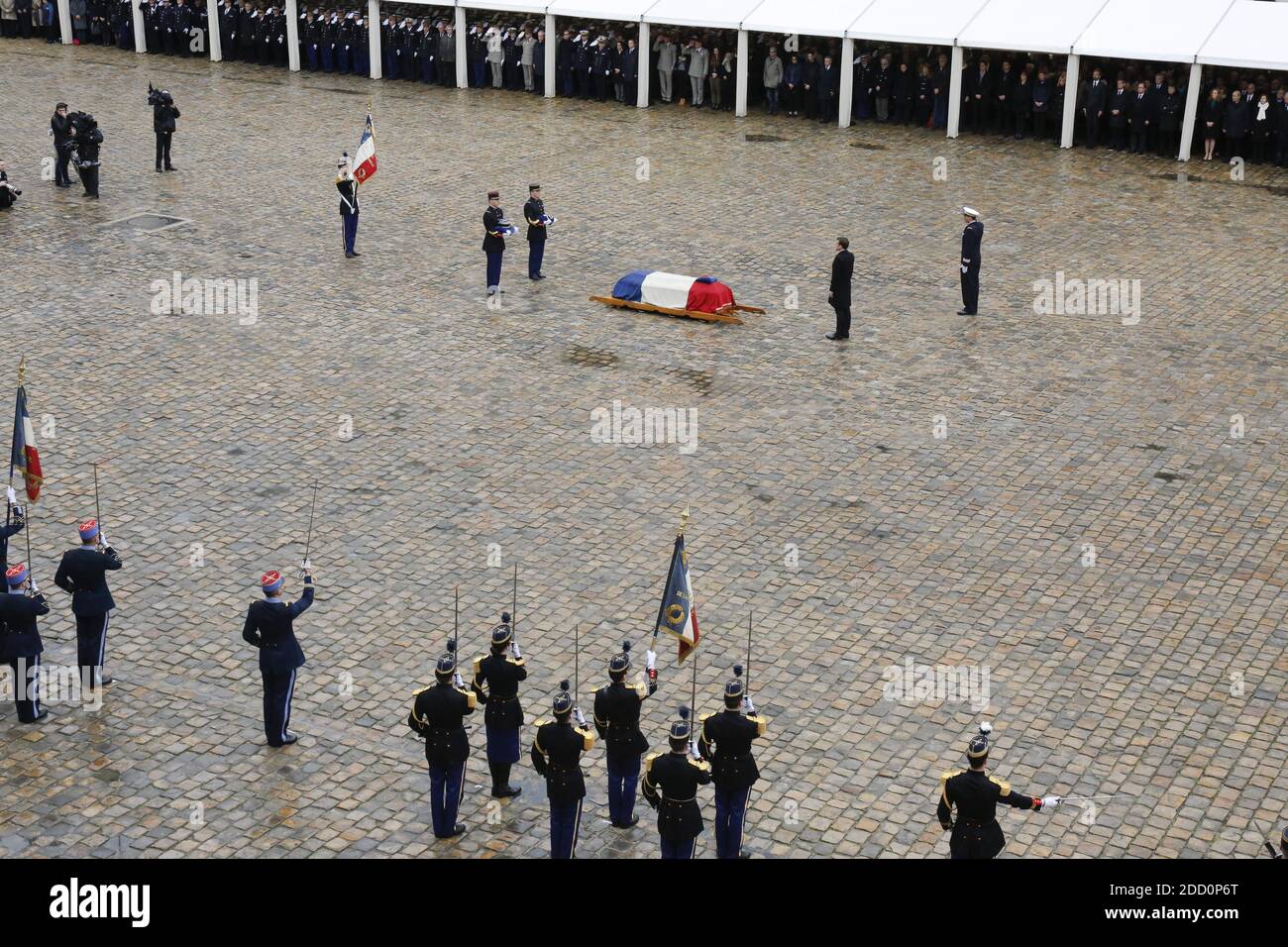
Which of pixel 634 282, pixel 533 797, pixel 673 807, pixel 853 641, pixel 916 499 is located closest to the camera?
pixel 673 807

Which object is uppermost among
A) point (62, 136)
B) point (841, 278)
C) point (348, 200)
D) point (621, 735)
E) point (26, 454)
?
point (62, 136)

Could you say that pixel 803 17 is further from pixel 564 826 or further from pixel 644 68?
pixel 564 826

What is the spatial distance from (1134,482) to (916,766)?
237 inches

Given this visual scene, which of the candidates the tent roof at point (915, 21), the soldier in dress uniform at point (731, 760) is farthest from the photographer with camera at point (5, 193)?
the soldier in dress uniform at point (731, 760)

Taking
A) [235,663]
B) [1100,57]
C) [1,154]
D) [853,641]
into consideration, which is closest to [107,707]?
[235,663]

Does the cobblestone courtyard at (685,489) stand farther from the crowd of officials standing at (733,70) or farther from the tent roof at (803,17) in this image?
the tent roof at (803,17)

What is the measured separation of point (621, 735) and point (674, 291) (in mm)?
11170

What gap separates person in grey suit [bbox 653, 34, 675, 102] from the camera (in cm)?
3434

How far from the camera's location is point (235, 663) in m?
Result: 13.1

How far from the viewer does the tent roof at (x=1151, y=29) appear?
29.6 m

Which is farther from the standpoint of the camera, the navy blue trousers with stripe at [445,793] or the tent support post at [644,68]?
the tent support post at [644,68]

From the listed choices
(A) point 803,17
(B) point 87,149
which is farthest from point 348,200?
(A) point 803,17

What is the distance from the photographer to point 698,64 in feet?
112

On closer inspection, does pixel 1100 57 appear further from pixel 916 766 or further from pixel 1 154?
pixel 916 766
